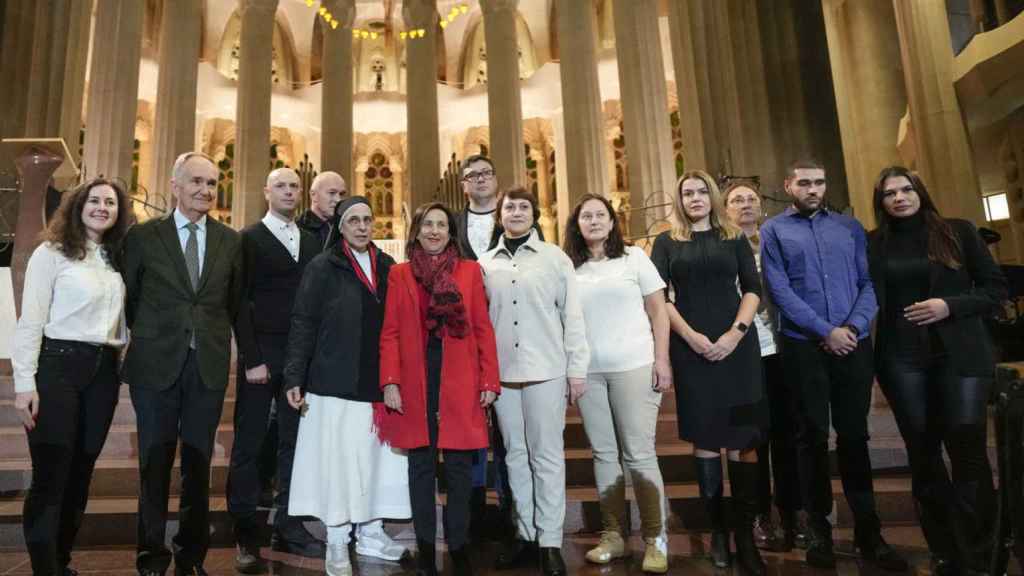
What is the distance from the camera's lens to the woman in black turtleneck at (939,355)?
8.54 feet

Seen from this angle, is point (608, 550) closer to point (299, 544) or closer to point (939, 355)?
point (299, 544)

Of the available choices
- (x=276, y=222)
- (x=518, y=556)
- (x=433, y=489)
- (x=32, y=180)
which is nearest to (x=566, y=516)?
(x=518, y=556)

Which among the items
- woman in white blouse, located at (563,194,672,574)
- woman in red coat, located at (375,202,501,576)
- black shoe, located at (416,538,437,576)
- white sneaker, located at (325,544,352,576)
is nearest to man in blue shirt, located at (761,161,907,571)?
woman in white blouse, located at (563,194,672,574)

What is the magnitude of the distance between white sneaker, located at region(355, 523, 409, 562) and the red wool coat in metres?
0.65

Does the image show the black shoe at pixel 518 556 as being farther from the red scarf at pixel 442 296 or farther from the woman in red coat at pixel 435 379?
the red scarf at pixel 442 296

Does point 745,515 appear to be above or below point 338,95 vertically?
below

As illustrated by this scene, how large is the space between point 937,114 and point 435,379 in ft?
25.1

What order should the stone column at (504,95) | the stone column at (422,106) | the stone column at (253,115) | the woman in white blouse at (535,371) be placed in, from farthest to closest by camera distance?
1. the stone column at (422,106)
2. the stone column at (504,95)
3. the stone column at (253,115)
4. the woman in white blouse at (535,371)

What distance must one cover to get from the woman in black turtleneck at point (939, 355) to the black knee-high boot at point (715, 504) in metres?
0.84

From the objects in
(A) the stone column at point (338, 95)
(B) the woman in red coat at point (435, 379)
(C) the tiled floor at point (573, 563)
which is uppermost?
(A) the stone column at point (338, 95)

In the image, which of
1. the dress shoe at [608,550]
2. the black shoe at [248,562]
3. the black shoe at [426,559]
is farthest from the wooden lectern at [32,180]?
the dress shoe at [608,550]

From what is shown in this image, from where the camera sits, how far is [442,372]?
2.88m

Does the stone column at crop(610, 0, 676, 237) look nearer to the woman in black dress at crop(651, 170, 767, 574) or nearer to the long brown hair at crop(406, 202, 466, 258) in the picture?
the woman in black dress at crop(651, 170, 767, 574)

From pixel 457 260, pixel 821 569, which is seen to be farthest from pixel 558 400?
pixel 821 569
